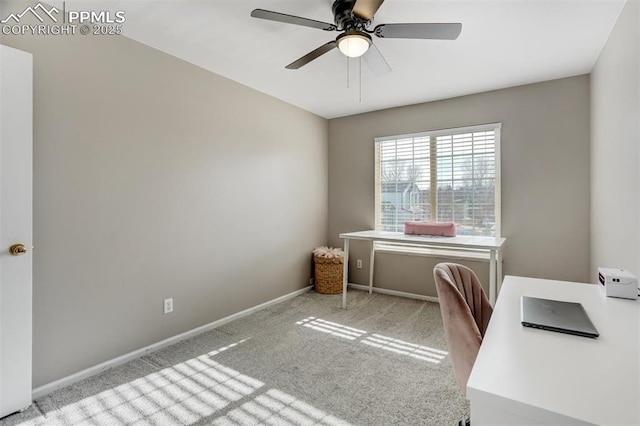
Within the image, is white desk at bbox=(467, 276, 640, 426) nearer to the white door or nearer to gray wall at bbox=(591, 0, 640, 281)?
gray wall at bbox=(591, 0, 640, 281)

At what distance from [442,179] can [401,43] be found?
6.10 feet

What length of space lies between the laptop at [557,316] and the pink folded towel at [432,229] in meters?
2.01

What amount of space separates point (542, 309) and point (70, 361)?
271 cm

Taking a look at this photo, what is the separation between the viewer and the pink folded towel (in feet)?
10.8

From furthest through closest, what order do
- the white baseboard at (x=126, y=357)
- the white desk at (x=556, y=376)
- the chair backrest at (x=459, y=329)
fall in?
1. the white baseboard at (x=126, y=357)
2. the chair backrest at (x=459, y=329)
3. the white desk at (x=556, y=376)

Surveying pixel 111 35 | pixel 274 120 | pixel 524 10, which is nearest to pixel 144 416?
pixel 111 35

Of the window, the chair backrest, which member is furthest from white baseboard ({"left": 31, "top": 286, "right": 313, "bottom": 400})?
the chair backrest

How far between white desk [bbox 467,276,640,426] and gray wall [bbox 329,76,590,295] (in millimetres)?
2310

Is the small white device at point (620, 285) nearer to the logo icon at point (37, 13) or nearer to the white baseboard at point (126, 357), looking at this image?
the white baseboard at point (126, 357)

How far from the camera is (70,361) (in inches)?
80.4

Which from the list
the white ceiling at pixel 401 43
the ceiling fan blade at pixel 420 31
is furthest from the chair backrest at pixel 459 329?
the white ceiling at pixel 401 43

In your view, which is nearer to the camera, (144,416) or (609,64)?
(144,416)

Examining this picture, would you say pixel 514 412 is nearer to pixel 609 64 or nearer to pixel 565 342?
pixel 565 342

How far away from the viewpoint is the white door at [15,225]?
1.68m
